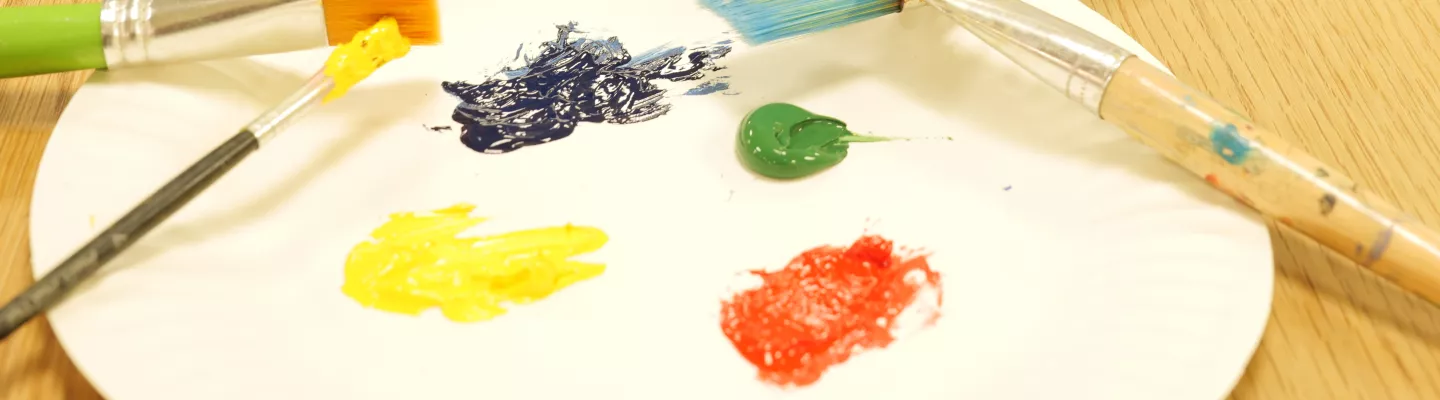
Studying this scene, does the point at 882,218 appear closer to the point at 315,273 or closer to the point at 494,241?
the point at 494,241

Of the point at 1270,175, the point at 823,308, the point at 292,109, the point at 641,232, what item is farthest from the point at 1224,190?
the point at 292,109

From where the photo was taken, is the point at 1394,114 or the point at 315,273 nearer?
the point at 315,273

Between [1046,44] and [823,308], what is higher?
[1046,44]

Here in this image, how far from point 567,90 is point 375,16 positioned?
0.14 meters

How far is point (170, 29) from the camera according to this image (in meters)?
0.62

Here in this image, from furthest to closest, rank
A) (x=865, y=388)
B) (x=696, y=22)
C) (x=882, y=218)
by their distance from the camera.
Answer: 1. (x=696, y=22)
2. (x=882, y=218)
3. (x=865, y=388)

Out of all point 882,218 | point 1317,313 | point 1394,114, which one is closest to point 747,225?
point 882,218

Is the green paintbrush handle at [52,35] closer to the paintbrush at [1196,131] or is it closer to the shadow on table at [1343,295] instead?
→ the paintbrush at [1196,131]

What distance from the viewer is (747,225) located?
0.67 metres

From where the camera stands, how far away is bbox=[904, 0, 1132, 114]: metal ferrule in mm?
636

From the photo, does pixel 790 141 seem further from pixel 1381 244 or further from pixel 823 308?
pixel 1381 244

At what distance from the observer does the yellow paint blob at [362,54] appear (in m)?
0.64

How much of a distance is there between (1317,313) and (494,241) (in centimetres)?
50

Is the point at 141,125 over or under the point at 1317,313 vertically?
over
